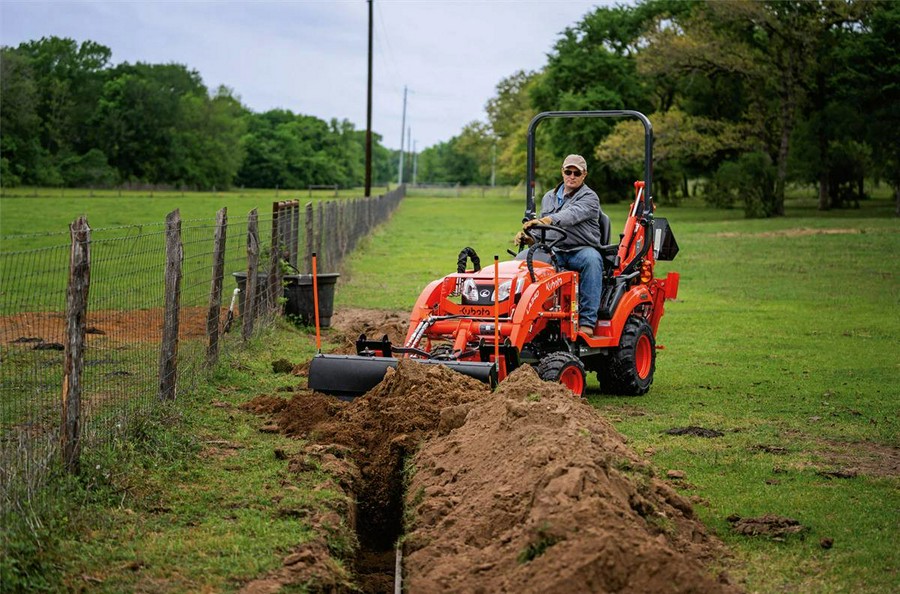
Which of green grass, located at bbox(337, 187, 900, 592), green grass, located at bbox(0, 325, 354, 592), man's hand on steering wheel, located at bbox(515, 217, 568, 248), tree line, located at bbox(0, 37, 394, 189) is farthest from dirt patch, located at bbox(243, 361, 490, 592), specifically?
tree line, located at bbox(0, 37, 394, 189)

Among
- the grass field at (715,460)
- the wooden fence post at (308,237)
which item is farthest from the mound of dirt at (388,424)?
the wooden fence post at (308,237)

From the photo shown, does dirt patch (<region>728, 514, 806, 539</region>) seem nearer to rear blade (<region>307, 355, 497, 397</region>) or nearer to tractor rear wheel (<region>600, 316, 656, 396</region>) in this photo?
rear blade (<region>307, 355, 497, 397</region>)

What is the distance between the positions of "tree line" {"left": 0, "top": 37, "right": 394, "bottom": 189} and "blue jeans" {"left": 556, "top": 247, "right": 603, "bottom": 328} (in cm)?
7918

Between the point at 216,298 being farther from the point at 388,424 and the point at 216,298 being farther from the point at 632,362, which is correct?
the point at 632,362

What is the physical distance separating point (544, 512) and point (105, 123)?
108 metres

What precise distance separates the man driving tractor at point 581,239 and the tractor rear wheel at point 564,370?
678 mm

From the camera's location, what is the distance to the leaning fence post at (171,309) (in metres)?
10.2

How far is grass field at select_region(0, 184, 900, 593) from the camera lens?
20.9ft

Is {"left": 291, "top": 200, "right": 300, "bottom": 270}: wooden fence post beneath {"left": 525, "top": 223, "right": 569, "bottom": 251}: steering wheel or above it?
beneath

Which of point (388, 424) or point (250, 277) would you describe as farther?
point (250, 277)

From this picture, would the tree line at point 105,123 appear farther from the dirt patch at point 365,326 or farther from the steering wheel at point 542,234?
the steering wheel at point 542,234

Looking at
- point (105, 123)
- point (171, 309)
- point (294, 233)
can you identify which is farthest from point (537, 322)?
point (105, 123)

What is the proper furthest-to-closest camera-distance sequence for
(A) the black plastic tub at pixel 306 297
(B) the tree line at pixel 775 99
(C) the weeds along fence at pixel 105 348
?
(B) the tree line at pixel 775 99 → (A) the black plastic tub at pixel 306 297 → (C) the weeds along fence at pixel 105 348

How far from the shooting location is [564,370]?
1052 centimetres
